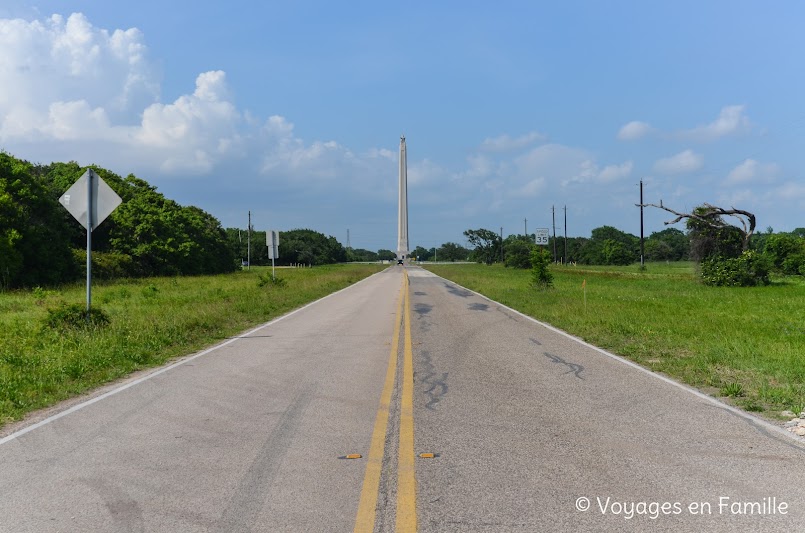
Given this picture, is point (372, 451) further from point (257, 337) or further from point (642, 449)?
point (257, 337)

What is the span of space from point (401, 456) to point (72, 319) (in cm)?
1176

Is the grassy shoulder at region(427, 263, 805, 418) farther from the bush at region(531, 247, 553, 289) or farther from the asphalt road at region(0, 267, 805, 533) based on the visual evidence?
the bush at region(531, 247, 553, 289)

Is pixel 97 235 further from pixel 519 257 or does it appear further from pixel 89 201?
pixel 519 257

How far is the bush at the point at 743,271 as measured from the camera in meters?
36.4

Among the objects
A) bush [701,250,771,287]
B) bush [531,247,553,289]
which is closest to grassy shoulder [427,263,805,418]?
bush [531,247,553,289]

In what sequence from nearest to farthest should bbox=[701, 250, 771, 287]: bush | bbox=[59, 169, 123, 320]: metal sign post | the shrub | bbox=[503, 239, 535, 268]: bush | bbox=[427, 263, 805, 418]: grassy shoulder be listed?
1. bbox=[427, 263, 805, 418]: grassy shoulder
2. bbox=[59, 169, 123, 320]: metal sign post
3. the shrub
4. bbox=[701, 250, 771, 287]: bush
5. bbox=[503, 239, 535, 268]: bush

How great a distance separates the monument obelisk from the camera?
431 ft

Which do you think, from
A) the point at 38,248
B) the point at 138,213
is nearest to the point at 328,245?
the point at 138,213

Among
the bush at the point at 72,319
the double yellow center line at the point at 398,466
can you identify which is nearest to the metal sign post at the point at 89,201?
the bush at the point at 72,319

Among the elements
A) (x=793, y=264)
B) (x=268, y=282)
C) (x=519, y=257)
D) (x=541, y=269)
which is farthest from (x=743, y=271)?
(x=519, y=257)

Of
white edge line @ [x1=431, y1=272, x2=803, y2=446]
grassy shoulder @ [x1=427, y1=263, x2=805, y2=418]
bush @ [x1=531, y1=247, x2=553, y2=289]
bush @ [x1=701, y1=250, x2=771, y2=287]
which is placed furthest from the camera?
bush @ [x1=701, y1=250, x2=771, y2=287]

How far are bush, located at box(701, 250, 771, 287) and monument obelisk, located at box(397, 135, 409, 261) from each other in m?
97.1

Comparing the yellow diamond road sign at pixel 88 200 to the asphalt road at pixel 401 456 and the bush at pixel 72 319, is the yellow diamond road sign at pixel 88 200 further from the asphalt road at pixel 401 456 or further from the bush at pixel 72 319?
the asphalt road at pixel 401 456

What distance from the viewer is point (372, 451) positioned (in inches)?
228
